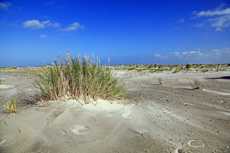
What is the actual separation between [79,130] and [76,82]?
1.47 metres

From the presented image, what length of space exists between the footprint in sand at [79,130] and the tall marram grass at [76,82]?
2.72 ft

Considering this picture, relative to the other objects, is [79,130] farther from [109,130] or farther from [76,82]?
[76,82]

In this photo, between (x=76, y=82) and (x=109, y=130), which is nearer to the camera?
(x=109, y=130)

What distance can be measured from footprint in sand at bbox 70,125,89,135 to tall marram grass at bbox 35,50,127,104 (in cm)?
83

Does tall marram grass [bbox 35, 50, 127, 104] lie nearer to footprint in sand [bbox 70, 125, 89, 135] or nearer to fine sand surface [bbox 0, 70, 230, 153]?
fine sand surface [bbox 0, 70, 230, 153]

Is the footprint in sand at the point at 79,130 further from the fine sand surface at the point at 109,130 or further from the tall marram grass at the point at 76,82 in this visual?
the tall marram grass at the point at 76,82

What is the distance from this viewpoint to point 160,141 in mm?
2174

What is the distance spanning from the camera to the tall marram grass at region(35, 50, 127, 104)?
336 cm

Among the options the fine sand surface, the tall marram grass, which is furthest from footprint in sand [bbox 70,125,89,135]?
the tall marram grass

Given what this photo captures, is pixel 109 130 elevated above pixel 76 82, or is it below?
below

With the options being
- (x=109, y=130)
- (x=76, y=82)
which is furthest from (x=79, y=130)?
(x=76, y=82)

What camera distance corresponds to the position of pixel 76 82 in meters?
3.58

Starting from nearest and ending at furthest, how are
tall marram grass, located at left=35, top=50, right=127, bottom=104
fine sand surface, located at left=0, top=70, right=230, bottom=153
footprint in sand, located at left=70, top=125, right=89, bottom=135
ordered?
fine sand surface, located at left=0, top=70, right=230, bottom=153, footprint in sand, located at left=70, top=125, right=89, bottom=135, tall marram grass, located at left=35, top=50, right=127, bottom=104

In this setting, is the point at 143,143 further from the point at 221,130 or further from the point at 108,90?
the point at 108,90
